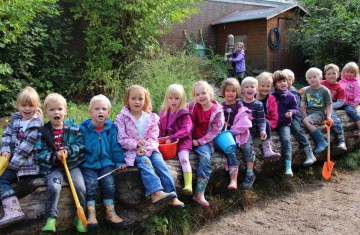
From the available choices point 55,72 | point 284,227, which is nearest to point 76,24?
point 55,72

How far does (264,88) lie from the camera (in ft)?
14.3

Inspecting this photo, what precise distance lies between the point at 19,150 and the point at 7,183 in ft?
0.97

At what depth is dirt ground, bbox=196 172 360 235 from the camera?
3738 mm

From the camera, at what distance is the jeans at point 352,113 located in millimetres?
5582

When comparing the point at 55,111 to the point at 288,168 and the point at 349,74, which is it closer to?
the point at 288,168

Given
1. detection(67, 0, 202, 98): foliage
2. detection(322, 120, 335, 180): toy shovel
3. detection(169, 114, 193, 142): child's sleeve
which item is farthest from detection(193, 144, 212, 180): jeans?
detection(67, 0, 202, 98): foliage

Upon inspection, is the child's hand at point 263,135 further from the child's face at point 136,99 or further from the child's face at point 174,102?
the child's face at point 136,99

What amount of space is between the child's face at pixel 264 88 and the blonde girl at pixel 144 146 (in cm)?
163

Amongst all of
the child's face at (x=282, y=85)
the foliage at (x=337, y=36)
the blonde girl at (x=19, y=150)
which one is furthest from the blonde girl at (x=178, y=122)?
the foliage at (x=337, y=36)

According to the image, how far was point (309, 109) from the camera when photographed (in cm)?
520

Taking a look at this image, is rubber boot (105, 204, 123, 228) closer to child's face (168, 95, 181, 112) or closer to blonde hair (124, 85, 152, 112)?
blonde hair (124, 85, 152, 112)

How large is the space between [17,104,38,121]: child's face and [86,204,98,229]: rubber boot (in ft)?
3.33

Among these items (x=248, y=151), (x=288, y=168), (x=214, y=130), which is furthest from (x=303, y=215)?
(x=214, y=130)

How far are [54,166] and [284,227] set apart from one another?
2571 mm
